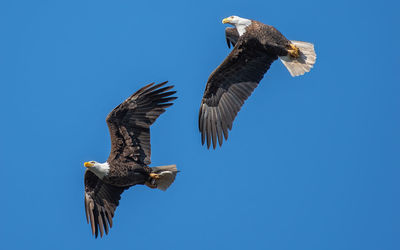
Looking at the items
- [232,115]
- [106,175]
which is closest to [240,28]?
[232,115]

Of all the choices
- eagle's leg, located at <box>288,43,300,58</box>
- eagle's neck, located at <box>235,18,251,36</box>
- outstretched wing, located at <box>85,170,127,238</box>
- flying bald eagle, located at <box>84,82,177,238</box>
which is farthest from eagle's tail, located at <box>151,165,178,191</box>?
eagle's leg, located at <box>288,43,300,58</box>

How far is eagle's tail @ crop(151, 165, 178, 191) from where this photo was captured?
1272 cm

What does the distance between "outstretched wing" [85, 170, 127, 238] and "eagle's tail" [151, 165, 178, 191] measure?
2.73 ft

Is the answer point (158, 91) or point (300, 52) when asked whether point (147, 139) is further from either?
point (300, 52)

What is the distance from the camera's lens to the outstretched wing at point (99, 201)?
13.0 meters

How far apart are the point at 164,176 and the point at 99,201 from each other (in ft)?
4.40

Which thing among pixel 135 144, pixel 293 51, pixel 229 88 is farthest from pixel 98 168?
pixel 293 51

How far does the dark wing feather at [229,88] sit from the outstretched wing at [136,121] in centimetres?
111

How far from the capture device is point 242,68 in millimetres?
13227

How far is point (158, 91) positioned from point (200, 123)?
1.26 meters

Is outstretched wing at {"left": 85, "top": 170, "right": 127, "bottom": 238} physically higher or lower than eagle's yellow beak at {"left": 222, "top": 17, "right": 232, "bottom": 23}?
lower

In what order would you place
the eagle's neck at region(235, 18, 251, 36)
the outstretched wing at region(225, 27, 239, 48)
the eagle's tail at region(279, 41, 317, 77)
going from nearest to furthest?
the eagle's tail at region(279, 41, 317, 77), the eagle's neck at region(235, 18, 251, 36), the outstretched wing at region(225, 27, 239, 48)

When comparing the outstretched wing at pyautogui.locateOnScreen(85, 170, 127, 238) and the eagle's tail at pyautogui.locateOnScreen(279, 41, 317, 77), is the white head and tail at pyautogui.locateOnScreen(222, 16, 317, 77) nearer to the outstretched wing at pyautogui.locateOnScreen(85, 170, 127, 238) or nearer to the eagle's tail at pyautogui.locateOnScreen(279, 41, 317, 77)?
the eagle's tail at pyautogui.locateOnScreen(279, 41, 317, 77)

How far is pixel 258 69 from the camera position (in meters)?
13.2
